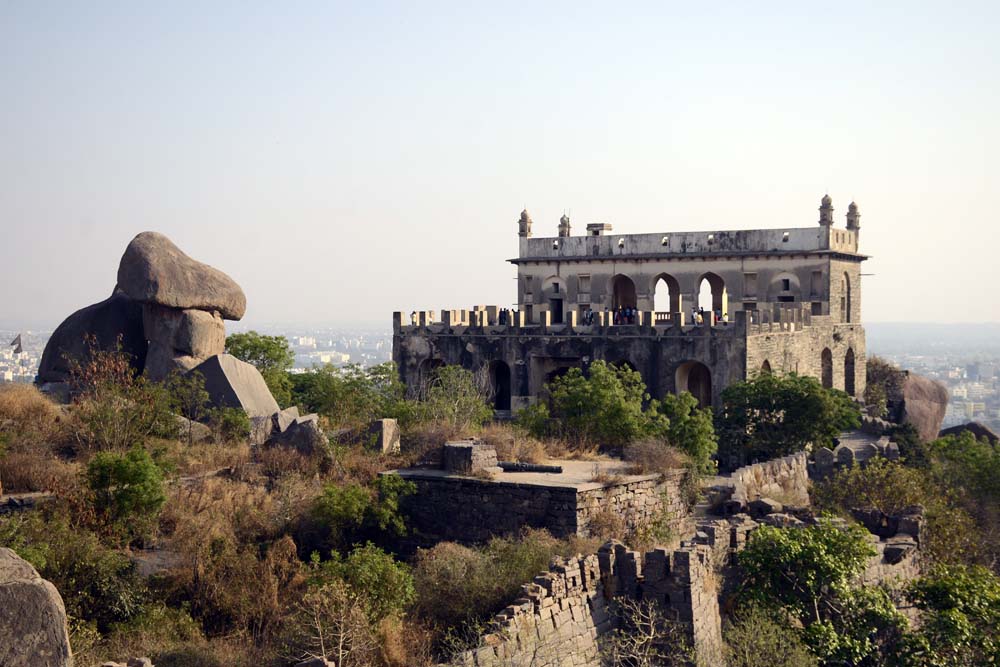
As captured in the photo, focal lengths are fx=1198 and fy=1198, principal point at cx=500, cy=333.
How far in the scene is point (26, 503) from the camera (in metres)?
14.1

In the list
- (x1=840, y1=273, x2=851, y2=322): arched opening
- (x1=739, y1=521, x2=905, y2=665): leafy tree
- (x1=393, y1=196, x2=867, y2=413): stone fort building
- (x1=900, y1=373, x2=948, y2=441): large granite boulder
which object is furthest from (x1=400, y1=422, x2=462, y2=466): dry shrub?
(x1=840, y1=273, x2=851, y2=322): arched opening

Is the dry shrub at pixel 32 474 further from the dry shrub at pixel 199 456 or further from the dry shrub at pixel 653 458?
the dry shrub at pixel 653 458

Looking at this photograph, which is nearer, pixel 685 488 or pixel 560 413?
pixel 685 488

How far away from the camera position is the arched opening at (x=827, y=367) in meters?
38.3

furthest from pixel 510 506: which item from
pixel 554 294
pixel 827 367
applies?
pixel 554 294

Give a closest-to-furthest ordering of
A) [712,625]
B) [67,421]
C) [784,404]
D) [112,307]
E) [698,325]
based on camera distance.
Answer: [712,625]
[67,421]
[112,307]
[784,404]
[698,325]

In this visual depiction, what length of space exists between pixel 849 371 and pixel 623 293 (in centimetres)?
832

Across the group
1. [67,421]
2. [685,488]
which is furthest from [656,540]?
[67,421]

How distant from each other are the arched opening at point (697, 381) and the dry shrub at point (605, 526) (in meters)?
18.0

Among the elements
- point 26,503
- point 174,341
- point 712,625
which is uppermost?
point 174,341

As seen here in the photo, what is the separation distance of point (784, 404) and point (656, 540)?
13.0 metres

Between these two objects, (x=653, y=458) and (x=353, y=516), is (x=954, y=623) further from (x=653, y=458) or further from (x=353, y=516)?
(x=353, y=516)

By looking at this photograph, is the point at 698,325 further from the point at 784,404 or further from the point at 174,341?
the point at 174,341

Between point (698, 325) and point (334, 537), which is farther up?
point (698, 325)
